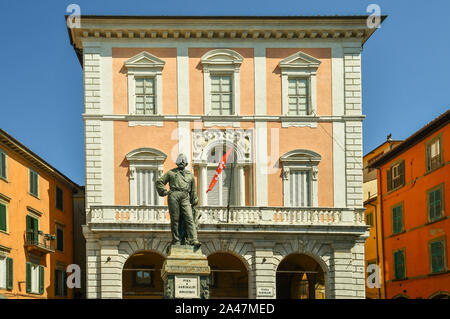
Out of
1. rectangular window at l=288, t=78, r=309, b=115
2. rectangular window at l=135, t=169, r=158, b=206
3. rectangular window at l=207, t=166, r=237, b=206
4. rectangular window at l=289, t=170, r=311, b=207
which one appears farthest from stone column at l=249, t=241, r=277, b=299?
rectangular window at l=288, t=78, r=309, b=115

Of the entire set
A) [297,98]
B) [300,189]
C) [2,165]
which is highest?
[297,98]

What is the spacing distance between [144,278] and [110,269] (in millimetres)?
4415

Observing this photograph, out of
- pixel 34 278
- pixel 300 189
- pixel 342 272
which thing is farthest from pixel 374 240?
pixel 34 278

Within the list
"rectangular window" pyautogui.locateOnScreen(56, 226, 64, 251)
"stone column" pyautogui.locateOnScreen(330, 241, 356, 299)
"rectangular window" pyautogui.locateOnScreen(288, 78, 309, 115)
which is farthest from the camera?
"rectangular window" pyautogui.locateOnScreen(56, 226, 64, 251)

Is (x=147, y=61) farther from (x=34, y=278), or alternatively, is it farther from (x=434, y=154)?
(x=434, y=154)

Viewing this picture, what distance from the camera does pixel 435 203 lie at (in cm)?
3641

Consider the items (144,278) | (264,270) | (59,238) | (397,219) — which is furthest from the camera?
(397,219)

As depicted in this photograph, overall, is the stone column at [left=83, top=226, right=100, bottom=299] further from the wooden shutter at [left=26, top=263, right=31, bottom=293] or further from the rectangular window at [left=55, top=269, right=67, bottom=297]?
the rectangular window at [left=55, top=269, right=67, bottom=297]

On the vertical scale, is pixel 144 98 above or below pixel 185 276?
above

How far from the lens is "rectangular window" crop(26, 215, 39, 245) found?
35906 millimetres

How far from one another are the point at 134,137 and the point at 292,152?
696 centimetres

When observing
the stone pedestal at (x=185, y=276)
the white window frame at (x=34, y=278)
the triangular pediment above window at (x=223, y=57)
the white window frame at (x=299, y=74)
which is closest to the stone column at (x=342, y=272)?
the white window frame at (x=299, y=74)

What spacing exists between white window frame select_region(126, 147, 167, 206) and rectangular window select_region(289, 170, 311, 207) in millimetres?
5669
